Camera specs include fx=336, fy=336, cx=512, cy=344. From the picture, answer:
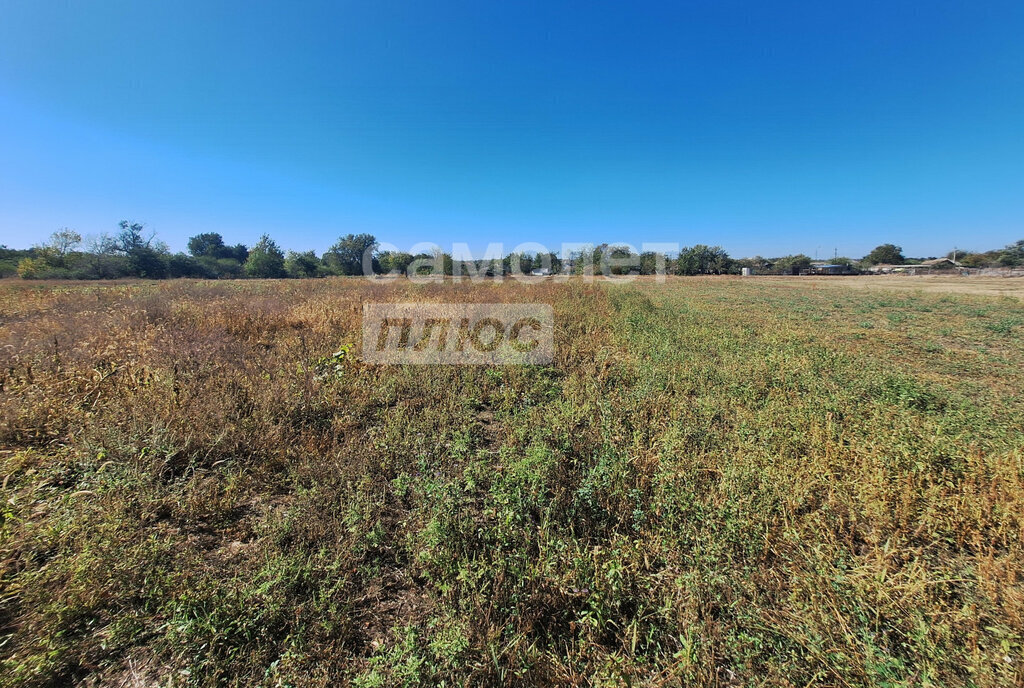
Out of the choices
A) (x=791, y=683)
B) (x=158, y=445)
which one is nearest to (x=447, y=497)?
(x=791, y=683)

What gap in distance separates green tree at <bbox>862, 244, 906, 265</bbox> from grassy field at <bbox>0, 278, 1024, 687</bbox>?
312ft

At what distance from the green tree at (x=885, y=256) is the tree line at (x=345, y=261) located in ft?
0.48

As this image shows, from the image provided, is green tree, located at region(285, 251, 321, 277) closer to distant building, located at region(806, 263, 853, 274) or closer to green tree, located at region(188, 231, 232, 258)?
green tree, located at region(188, 231, 232, 258)

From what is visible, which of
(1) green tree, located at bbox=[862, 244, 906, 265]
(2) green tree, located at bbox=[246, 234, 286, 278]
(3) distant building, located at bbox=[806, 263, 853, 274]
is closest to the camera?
(2) green tree, located at bbox=[246, 234, 286, 278]

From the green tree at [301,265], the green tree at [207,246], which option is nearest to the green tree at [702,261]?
the green tree at [301,265]

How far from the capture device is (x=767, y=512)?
2203 millimetres

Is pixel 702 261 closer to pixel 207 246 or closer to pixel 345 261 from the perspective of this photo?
pixel 345 261

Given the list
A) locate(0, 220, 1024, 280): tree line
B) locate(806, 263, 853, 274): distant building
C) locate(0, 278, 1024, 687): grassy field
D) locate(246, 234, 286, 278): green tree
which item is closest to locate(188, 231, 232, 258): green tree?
locate(0, 220, 1024, 280): tree line

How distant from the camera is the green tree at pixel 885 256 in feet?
223

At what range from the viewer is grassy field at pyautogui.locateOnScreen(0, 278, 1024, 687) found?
145 cm

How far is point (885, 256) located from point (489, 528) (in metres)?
103

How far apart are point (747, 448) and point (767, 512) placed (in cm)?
79

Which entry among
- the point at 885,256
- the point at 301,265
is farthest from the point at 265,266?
the point at 885,256

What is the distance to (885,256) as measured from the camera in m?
68.4
